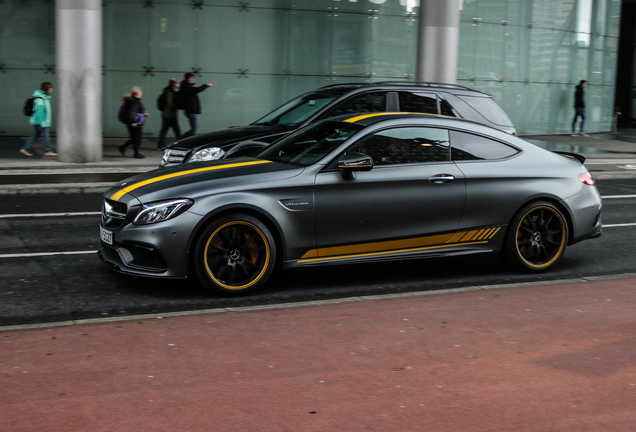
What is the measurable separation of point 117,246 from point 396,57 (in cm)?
1958

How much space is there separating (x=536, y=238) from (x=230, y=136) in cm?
465

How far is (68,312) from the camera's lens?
6270 millimetres

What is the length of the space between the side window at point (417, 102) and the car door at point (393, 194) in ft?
11.5

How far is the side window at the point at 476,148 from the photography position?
7.64 meters

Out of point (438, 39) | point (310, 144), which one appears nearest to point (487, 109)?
point (310, 144)

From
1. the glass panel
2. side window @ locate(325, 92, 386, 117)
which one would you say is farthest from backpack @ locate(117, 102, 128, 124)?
side window @ locate(325, 92, 386, 117)

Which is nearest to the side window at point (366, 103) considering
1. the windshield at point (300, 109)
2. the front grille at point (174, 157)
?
the windshield at point (300, 109)

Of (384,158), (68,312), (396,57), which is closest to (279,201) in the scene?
(384,158)

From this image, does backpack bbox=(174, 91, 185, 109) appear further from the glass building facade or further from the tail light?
the tail light

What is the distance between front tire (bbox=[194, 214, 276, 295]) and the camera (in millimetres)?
6617

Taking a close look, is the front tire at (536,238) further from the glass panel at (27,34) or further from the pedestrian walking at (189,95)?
the glass panel at (27,34)

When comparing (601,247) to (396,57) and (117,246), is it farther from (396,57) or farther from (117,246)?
(396,57)

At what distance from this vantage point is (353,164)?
273 inches

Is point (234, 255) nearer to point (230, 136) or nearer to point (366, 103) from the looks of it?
point (230, 136)
